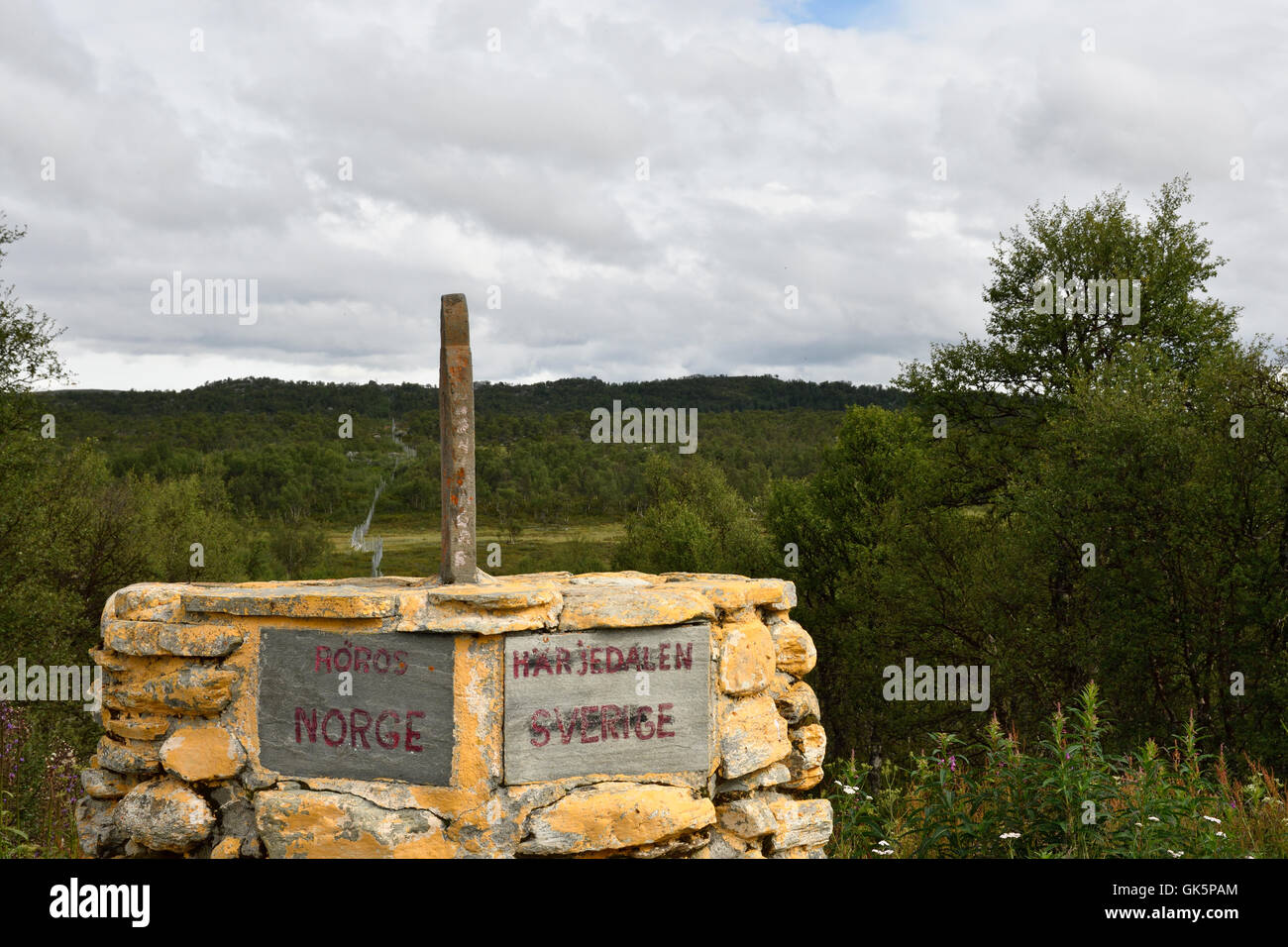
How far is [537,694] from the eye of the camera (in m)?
5.06

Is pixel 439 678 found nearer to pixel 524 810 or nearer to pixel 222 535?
pixel 524 810

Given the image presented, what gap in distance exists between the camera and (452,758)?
4949mm

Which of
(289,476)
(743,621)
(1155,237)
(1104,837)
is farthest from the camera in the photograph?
(289,476)

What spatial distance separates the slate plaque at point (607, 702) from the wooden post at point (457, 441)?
760mm

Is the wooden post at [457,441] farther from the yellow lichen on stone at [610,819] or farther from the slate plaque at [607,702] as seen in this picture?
the yellow lichen on stone at [610,819]

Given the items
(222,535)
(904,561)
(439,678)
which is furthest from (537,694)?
(222,535)

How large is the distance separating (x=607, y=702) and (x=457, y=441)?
1.71 m

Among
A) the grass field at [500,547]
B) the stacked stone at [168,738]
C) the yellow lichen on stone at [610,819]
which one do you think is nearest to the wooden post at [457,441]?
the stacked stone at [168,738]

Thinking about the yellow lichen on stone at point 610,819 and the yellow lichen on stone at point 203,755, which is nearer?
the yellow lichen on stone at point 610,819

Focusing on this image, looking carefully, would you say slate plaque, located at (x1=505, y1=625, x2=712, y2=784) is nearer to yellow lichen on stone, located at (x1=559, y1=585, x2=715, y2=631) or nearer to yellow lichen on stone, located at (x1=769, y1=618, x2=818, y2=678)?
yellow lichen on stone, located at (x1=559, y1=585, x2=715, y2=631)

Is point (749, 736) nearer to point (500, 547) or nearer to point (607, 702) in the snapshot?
point (607, 702)

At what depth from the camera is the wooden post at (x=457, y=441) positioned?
557 centimetres

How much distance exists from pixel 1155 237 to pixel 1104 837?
20155mm

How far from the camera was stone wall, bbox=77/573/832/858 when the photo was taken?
4.95m
